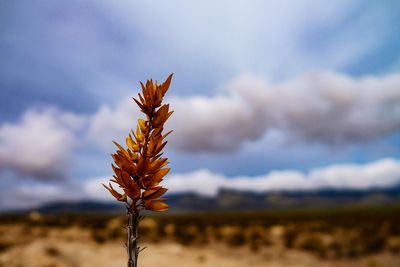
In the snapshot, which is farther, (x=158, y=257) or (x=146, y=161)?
(x=158, y=257)

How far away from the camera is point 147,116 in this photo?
198 cm

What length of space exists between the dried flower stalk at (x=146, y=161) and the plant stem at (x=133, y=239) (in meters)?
0.02

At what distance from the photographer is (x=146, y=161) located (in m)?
1.91

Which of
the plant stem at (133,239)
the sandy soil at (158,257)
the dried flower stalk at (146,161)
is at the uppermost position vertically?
the dried flower stalk at (146,161)

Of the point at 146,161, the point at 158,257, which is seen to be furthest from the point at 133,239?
the point at 158,257

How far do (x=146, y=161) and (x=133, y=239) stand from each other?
1.47ft

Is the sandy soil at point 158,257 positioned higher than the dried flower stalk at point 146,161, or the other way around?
the dried flower stalk at point 146,161

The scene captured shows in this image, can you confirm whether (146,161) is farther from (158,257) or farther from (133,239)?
(158,257)

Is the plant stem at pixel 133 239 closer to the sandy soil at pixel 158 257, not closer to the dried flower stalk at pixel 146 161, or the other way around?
the dried flower stalk at pixel 146 161

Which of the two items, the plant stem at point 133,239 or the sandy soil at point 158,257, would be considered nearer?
the plant stem at point 133,239

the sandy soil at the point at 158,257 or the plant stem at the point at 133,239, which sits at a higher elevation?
the plant stem at the point at 133,239

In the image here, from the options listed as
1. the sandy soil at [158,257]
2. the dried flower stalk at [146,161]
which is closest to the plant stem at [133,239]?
the dried flower stalk at [146,161]

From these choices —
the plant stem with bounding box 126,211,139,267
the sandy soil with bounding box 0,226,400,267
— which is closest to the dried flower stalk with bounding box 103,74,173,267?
the plant stem with bounding box 126,211,139,267

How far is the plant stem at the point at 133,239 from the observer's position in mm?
1710
